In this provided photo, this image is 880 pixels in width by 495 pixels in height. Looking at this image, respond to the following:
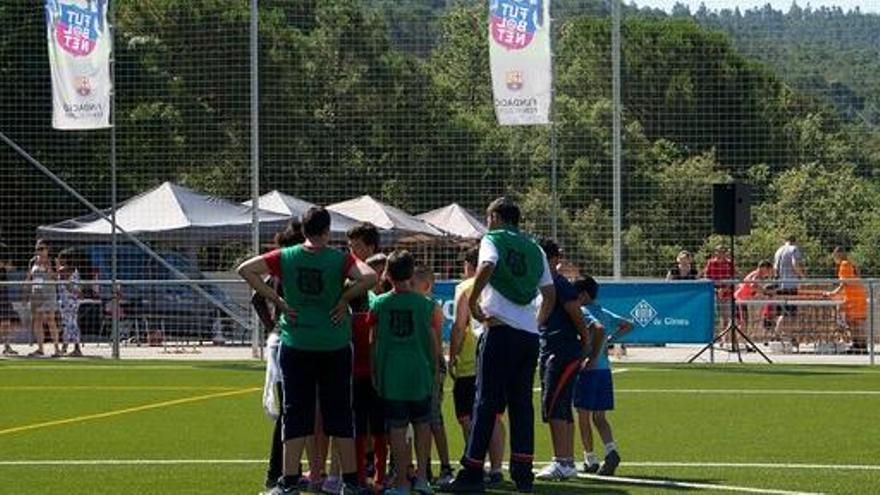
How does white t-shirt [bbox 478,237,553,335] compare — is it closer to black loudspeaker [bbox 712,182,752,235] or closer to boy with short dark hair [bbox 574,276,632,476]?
boy with short dark hair [bbox 574,276,632,476]

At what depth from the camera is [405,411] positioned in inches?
562

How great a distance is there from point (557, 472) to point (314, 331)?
106 inches

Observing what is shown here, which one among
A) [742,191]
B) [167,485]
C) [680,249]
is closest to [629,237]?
[680,249]

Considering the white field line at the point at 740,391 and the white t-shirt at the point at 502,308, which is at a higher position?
the white t-shirt at the point at 502,308

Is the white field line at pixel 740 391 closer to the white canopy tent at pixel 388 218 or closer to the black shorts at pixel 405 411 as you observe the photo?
the black shorts at pixel 405 411

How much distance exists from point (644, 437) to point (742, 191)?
1458cm

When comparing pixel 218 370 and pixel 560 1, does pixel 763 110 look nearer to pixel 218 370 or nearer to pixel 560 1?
pixel 560 1

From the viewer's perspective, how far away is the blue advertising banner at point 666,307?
105 ft

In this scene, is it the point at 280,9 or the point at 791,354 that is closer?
the point at 791,354

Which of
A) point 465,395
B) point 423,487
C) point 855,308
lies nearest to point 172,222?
point 855,308

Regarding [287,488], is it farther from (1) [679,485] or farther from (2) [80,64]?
(2) [80,64]

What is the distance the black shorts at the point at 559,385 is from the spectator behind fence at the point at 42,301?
20.5 m

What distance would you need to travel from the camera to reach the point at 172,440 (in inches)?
750

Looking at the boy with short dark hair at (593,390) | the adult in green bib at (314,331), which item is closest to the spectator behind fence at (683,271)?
the boy with short dark hair at (593,390)
